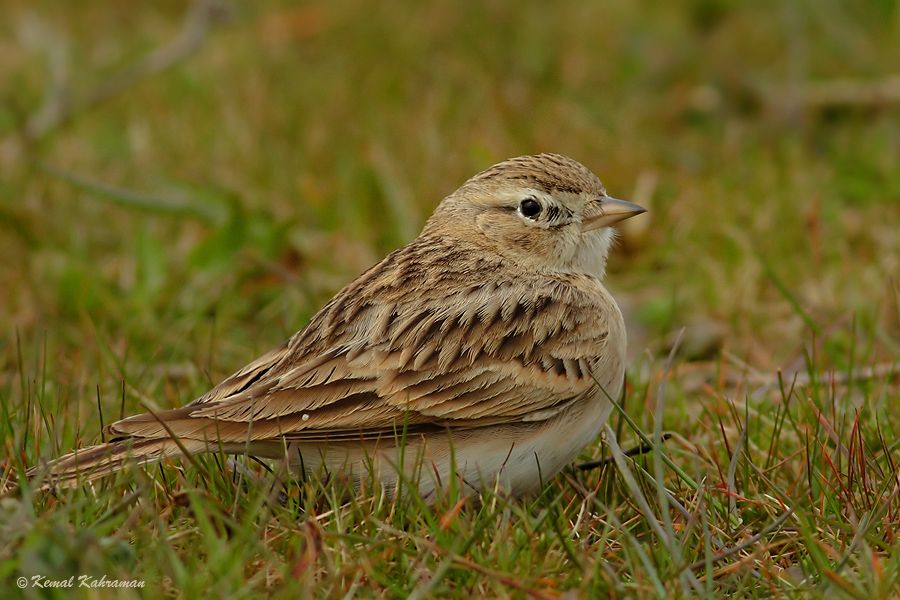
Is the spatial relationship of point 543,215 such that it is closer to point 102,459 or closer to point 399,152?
point 102,459

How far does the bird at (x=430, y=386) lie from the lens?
4363 millimetres

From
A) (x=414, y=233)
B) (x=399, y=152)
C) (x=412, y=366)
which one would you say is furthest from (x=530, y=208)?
(x=399, y=152)

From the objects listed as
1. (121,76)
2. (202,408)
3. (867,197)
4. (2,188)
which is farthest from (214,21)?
(202,408)

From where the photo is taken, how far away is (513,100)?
9.45 meters

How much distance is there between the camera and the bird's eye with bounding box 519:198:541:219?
542cm

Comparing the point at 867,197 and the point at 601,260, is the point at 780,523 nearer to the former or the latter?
the point at 601,260

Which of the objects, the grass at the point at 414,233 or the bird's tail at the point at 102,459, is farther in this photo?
the bird's tail at the point at 102,459

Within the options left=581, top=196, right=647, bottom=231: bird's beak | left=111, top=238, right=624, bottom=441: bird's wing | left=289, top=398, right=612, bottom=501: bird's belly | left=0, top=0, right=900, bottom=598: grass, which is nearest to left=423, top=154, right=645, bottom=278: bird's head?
left=581, top=196, right=647, bottom=231: bird's beak

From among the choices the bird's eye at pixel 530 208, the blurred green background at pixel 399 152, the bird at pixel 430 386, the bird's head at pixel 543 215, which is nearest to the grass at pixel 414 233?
the blurred green background at pixel 399 152

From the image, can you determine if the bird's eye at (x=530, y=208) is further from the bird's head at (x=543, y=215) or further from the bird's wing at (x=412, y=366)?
the bird's wing at (x=412, y=366)

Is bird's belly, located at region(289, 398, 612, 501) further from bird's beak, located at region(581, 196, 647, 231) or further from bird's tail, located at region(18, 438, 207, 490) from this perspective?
bird's beak, located at region(581, 196, 647, 231)

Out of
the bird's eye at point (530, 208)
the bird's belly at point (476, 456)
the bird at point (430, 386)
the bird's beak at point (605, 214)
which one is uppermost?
the bird's eye at point (530, 208)

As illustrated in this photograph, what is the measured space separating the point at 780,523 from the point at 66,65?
788cm

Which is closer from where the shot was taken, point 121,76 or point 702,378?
point 702,378
